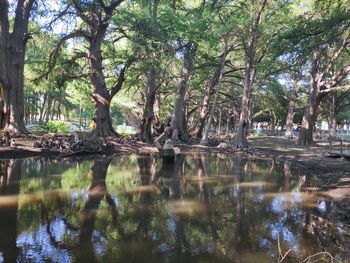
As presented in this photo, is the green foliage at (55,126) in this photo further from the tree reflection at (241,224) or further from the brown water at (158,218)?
the tree reflection at (241,224)

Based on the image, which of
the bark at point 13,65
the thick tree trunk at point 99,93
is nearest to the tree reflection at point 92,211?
the bark at point 13,65

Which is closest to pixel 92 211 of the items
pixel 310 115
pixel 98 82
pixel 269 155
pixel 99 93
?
pixel 269 155

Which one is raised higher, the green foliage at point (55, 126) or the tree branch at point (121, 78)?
the tree branch at point (121, 78)

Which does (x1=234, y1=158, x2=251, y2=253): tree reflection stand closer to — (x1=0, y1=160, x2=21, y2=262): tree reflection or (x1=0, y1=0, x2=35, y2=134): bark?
(x1=0, y1=160, x2=21, y2=262): tree reflection

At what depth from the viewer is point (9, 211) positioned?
920 centimetres

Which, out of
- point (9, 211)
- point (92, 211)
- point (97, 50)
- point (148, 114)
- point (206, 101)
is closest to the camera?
point (9, 211)

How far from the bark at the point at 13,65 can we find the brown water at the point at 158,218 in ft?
28.2

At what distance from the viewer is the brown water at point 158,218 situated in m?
7.01

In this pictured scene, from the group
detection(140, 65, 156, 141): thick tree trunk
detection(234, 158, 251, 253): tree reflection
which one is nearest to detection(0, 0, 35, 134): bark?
detection(140, 65, 156, 141): thick tree trunk

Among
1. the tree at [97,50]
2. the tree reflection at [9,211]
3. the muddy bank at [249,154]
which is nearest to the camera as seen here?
the tree reflection at [9,211]

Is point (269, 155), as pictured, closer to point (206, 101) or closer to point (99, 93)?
point (206, 101)

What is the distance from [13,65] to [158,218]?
→ 19.7 meters

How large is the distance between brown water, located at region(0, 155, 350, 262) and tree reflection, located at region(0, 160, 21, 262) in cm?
2

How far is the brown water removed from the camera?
7008mm
